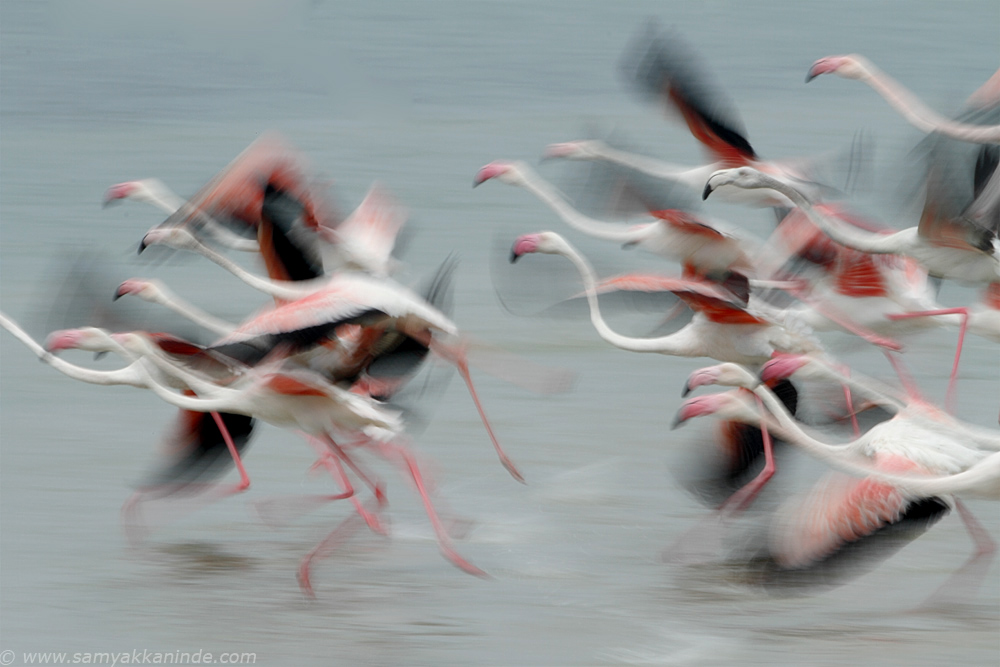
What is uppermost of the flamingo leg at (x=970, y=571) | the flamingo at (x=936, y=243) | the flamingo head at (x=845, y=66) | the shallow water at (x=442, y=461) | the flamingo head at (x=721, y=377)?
the flamingo head at (x=845, y=66)

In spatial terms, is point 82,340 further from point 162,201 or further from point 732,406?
point 732,406

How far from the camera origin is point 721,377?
5273 millimetres

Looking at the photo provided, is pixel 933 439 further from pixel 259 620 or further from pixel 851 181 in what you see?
pixel 851 181

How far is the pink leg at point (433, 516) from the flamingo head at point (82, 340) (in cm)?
107

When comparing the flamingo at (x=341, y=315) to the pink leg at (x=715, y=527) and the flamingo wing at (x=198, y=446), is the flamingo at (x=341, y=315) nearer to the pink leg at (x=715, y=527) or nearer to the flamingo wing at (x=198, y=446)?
the flamingo wing at (x=198, y=446)

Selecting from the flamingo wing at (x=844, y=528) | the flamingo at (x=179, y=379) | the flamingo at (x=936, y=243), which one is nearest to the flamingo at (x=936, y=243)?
the flamingo at (x=936, y=243)

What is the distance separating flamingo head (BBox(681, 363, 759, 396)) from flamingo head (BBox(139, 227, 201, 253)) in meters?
2.11

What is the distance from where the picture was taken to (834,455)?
4691 mm

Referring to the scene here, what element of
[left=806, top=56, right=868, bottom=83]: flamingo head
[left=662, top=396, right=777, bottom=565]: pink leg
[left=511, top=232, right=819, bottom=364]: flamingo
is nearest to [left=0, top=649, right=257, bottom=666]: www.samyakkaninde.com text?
[left=662, top=396, right=777, bottom=565]: pink leg

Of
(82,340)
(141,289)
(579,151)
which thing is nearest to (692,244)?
(579,151)

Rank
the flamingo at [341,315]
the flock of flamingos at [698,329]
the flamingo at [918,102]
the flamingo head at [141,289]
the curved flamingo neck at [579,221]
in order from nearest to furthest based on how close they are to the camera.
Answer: the flock of flamingos at [698,329] → the flamingo at [341,315] → the flamingo head at [141,289] → the flamingo at [918,102] → the curved flamingo neck at [579,221]

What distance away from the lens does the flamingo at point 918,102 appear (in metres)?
6.32

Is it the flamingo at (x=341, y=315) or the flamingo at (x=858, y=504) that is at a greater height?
the flamingo at (x=341, y=315)

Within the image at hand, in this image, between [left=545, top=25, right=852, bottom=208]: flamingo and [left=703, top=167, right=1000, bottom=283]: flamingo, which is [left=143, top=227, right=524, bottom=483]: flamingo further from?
[left=545, top=25, right=852, bottom=208]: flamingo
